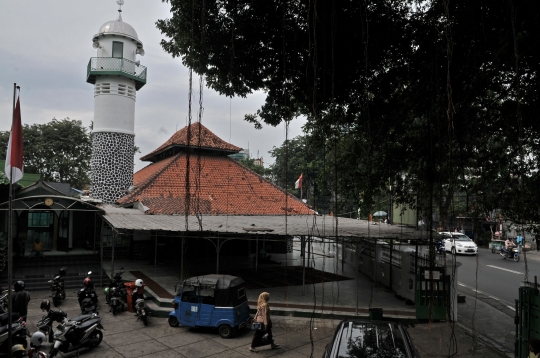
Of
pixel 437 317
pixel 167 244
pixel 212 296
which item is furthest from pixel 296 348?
pixel 167 244

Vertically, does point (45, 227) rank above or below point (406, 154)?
below

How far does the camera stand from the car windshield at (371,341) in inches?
192

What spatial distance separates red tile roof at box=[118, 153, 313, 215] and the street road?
825 cm

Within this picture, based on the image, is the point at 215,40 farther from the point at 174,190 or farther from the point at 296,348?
the point at 174,190

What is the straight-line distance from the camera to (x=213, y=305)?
8602mm

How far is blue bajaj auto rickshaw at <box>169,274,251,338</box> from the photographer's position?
334 inches

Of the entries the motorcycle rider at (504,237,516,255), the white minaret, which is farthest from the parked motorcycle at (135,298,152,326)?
the motorcycle rider at (504,237,516,255)

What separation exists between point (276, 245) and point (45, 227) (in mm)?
12485

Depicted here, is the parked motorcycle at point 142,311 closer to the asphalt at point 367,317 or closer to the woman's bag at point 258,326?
the asphalt at point 367,317

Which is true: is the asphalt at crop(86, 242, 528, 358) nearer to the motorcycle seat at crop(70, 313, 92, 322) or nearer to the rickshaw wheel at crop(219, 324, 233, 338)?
the rickshaw wheel at crop(219, 324, 233, 338)

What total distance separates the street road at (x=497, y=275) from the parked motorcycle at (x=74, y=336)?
347 inches

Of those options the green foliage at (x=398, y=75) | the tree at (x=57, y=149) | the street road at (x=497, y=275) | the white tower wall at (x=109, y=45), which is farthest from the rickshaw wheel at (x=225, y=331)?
the tree at (x=57, y=149)

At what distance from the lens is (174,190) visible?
18828 millimetres

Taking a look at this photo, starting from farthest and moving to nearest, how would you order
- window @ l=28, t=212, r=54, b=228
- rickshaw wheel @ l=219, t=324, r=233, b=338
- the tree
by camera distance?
the tree < window @ l=28, t=212, r=54, b=228 < rickshaw wheel @ l=219, t=324, r=233, b=338
